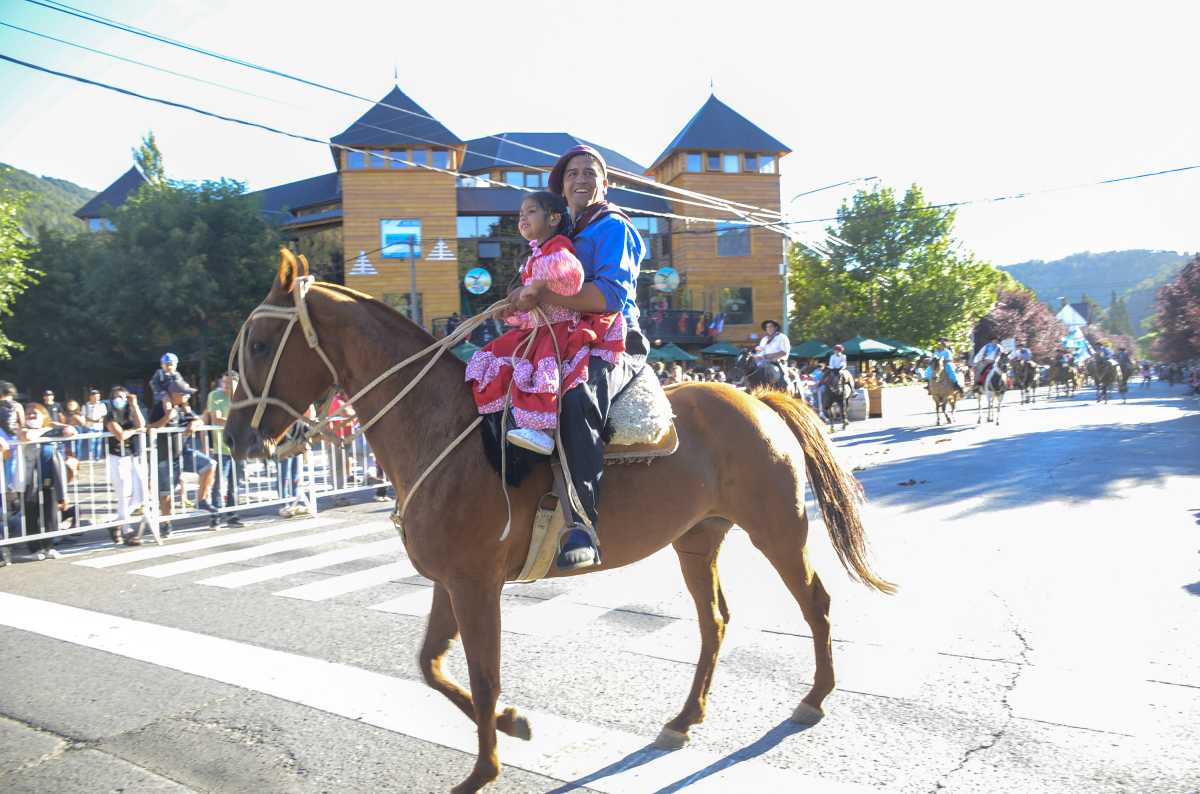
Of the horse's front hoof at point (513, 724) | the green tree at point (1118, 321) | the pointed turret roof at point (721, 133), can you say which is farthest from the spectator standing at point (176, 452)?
the green tree at point (1118, 321)

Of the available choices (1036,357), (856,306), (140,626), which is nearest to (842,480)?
(140,626)

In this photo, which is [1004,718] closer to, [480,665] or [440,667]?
[480,665]

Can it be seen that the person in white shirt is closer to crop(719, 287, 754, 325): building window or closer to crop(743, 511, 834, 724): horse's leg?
crop(743, 511, 834, 724): horse's leg

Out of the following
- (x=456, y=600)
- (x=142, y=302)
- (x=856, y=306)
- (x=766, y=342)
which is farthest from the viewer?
(x=856, y=306)

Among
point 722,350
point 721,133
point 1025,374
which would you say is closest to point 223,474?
point 722,350

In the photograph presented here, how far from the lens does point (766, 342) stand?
14.8m

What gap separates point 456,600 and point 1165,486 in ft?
35.1

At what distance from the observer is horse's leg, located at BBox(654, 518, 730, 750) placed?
3.84 meters

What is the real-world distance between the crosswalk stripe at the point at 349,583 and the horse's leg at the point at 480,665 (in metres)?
3.85

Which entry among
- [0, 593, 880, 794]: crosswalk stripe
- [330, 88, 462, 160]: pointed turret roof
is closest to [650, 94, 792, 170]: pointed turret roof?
[330, 88, 462, 160]: pointed turret roof

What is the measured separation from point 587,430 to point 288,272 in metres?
1.54

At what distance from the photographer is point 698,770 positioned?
3.43 meters

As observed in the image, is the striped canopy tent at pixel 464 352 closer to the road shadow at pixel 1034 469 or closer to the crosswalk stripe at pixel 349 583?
the crosswalk stripe at pixel 349 583

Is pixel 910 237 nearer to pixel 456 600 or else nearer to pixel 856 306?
pixel 856 306
